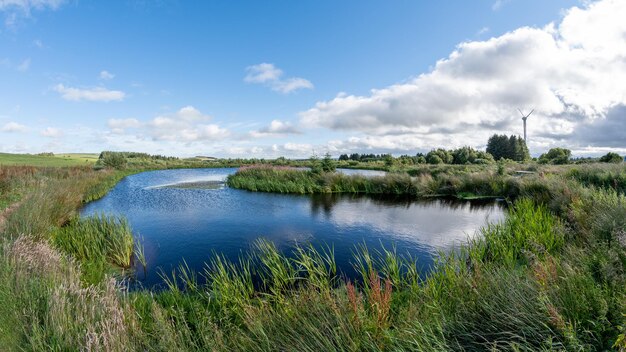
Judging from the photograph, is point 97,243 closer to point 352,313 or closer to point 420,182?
point 352,313

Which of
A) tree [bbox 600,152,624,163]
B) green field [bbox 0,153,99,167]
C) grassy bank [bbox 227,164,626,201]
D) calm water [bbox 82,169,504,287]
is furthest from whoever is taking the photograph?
green field [bbox 0,153,99,167]

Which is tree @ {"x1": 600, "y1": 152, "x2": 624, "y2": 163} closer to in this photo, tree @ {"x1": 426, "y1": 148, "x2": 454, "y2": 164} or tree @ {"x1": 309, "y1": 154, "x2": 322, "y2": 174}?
tree @ {"x1": 426, "y1": 148, "x2": 454, "y2": 164}

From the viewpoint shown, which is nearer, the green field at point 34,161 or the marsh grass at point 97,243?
the marsh grass at point 97,243

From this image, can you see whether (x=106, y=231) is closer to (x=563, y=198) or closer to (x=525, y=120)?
(x=563, y=198)

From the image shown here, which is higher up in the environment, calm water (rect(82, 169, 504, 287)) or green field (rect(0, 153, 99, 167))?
green field (rect(0, 153, 99, 167))

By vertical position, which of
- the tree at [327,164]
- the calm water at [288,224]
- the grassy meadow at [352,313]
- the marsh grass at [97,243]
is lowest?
the calm water at [288,224]

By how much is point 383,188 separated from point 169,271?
20.6 m

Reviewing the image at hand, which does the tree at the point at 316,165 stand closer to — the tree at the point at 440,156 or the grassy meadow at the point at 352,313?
the grassy meadow at the point at 352,313

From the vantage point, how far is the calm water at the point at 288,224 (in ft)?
33.3

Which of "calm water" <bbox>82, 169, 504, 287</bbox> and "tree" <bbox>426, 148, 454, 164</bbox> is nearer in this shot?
"calm water" <bbox>82, 169, 504, 287</bbox>

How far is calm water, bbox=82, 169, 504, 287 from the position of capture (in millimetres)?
10137

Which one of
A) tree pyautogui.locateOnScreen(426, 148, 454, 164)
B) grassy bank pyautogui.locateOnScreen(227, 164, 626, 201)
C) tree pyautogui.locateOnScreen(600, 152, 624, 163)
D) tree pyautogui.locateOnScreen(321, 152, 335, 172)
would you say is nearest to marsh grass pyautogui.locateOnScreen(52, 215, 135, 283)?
grassy bank pyautogui.locateOnScreen(227, 164, 626, 201)

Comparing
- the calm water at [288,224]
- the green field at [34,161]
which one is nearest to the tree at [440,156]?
the calm water at [288,224]

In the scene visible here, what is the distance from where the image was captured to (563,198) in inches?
483
